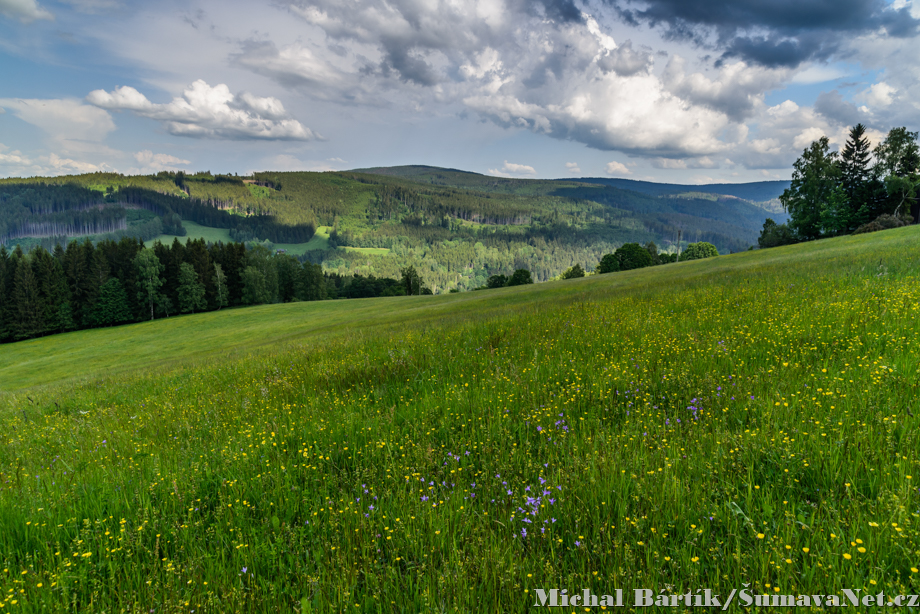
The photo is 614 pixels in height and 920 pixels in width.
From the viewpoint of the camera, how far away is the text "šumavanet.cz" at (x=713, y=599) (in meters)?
1.87

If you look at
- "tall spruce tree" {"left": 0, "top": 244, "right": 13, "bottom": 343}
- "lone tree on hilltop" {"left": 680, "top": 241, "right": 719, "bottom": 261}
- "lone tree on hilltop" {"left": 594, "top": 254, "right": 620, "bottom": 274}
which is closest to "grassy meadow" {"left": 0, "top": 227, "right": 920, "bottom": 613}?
"tall spruce tree" {"left": 0, "top": 244, "right": 13, "bottom": 343}

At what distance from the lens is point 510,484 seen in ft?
10.8

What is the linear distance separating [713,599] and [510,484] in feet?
5.12

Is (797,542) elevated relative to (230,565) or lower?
elevated

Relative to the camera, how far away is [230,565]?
2742 mm

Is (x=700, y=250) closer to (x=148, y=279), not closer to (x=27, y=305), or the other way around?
(x=148, y=279)

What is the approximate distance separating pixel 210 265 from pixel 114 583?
311 feet

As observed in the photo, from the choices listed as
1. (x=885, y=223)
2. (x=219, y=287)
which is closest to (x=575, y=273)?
(x=885, y=223)

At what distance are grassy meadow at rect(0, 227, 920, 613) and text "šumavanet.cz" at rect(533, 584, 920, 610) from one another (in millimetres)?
53

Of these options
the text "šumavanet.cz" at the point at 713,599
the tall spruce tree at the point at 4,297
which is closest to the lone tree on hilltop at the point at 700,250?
the text "šumavanet.cz" at the point at 713,599

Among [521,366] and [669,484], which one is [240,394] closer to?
[521,366]

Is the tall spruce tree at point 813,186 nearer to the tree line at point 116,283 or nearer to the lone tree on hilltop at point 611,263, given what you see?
the lone tree on hilltop at point 611,263

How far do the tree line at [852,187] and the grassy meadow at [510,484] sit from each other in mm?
78281

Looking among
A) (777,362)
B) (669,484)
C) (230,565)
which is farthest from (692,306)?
(230,565)
